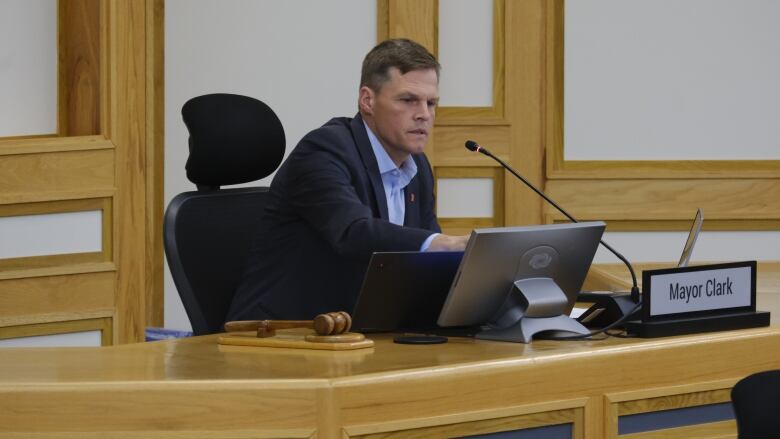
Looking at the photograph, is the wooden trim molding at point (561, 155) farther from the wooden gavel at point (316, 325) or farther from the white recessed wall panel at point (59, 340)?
the wooden gavel at point (316, 325)

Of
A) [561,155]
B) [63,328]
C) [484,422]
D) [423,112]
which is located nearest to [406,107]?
[423,112]

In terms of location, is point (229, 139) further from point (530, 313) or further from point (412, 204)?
point (530, 313)

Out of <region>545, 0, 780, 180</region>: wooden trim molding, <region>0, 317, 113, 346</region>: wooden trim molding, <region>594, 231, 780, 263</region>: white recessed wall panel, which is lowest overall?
<region>0, 317, 113, 346</region>: wooden trim molding

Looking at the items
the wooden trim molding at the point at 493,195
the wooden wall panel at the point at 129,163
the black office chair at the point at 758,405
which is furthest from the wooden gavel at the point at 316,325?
the wooden trim molding at the point at 493,195

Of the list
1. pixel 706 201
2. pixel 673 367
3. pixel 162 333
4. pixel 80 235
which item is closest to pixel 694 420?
pixel 673 367

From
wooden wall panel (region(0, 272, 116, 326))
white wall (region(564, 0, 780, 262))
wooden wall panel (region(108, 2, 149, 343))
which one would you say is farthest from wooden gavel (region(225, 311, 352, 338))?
white wall (region(564, 0, 780, 262))

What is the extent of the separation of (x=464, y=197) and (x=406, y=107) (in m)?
1.67

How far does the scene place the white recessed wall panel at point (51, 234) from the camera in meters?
3.72

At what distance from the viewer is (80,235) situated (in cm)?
387

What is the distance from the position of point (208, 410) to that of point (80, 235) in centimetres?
233

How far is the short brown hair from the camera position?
109 inches

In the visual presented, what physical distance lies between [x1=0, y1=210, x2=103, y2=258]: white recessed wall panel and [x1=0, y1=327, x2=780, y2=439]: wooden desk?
168cm

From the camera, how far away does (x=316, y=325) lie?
208 cm

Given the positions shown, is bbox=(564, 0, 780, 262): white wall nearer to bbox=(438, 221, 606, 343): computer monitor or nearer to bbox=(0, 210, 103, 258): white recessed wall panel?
bbox=(0, 210, 103, 258): white recessed wall panel
